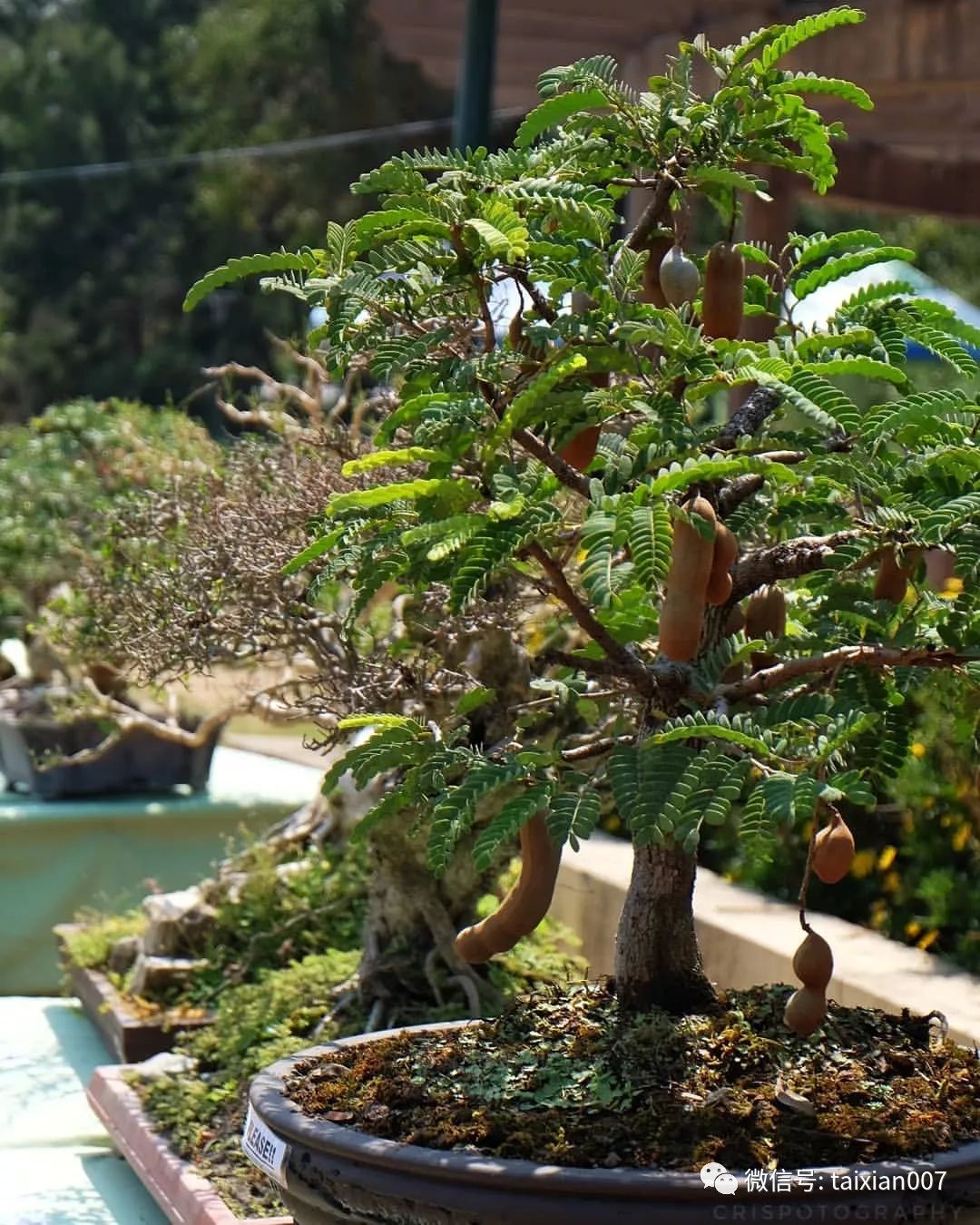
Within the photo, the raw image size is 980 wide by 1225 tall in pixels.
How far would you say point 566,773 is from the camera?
2217 millimetres

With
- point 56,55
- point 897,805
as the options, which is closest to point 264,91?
point 56,55

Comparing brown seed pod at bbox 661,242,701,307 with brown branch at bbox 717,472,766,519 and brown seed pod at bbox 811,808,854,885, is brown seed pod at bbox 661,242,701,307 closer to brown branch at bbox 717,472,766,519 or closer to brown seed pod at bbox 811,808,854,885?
brown branch at bbox 717,472,766,519

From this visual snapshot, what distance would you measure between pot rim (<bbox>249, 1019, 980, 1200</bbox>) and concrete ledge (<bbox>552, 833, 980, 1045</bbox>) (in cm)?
103

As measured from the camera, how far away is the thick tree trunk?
2564mm

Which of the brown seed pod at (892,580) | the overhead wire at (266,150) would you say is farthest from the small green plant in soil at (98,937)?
the overhead wire at (266,150)

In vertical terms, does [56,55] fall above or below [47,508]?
above

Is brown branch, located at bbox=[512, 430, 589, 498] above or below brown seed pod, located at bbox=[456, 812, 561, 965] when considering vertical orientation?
above

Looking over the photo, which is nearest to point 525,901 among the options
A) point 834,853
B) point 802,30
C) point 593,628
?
point 593,628

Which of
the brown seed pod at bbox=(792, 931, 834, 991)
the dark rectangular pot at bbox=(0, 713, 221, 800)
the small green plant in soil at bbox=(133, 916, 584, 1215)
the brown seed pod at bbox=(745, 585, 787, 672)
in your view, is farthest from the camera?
the dark rectangular pot at bbox=(0, 713, 221, 800)

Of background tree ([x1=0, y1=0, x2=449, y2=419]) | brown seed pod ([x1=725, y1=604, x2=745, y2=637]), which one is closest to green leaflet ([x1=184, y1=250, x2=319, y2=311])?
brown seed pod ([x1=725, y1=604, x2=745, y2=637])

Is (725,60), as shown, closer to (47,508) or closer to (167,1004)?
(167,1004)

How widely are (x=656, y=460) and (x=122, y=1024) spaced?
2867 millimetres

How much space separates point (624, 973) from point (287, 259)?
1219 millimetres

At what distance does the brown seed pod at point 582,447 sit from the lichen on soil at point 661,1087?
2.84 feet
